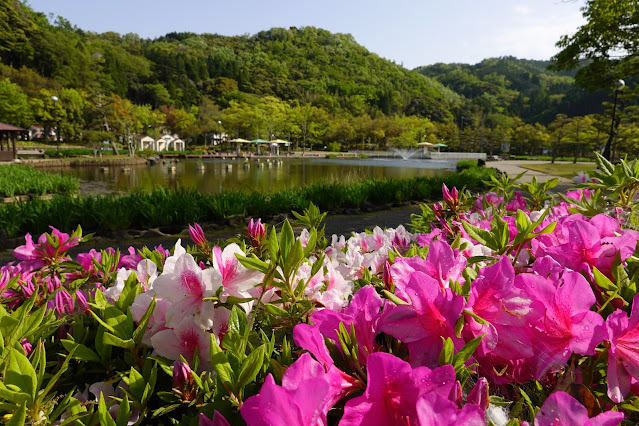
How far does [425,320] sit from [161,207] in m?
6.96

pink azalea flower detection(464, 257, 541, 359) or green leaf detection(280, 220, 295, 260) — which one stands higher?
green leaf detection(280, 220, 295, 260)

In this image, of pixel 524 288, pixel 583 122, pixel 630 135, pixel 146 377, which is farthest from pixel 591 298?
pixel 583 122

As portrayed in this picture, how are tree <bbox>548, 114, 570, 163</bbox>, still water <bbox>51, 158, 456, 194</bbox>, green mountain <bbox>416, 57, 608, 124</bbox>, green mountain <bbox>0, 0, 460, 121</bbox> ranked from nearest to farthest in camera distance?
still water <bbox>51, 158, 456, 194</bbox>
tree <bbox>548, 114, 570, 163</bbox>
green mountain <bbox>0, 0, 460, 121</bbox>
green mountain <bbox>416, 57, 608, 124</bbox>

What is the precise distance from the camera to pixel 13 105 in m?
37.9

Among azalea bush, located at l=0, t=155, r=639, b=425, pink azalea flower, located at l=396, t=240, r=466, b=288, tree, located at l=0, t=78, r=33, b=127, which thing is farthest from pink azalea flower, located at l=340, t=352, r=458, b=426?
tree, located at l=0, t=78, r=33, b=127

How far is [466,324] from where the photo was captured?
558 millimetres

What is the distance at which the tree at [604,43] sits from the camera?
36.6ft

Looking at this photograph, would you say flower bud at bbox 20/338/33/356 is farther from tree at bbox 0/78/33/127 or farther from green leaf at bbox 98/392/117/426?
tree at bbox 0/78/33/127

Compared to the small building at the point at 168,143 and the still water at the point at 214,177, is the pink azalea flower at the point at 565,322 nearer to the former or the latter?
the still water at the point at 214,177

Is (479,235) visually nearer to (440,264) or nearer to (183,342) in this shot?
(440,264)

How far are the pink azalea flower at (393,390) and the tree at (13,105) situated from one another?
1967 inches

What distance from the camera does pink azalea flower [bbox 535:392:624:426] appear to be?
362 mm

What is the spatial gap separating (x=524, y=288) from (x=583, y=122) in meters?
61.0

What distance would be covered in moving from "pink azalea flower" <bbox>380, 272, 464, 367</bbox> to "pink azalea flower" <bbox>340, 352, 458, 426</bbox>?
0.33 ft
